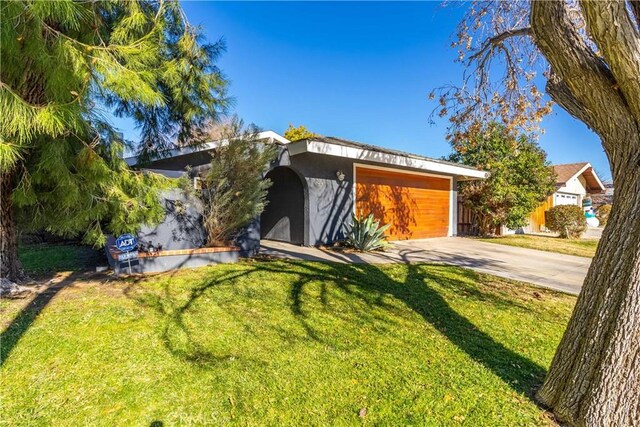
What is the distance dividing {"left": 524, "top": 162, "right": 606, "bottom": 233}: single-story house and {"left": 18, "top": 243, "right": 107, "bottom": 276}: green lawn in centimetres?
2080

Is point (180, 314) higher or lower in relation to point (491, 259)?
lower

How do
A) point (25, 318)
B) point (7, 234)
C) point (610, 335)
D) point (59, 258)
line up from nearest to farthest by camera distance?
point (610, 335) < point (25, 318) < point (7, 234) < point (59, 258)

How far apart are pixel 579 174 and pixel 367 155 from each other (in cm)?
2020

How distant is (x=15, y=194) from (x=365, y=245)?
24.1ft

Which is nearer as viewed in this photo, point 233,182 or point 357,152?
point 233,182

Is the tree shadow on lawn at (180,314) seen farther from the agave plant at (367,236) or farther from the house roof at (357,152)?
the house roof at (357,152)

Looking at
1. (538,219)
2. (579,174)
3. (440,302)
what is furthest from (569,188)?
(440,302)

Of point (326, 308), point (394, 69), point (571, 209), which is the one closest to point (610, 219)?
point (326, 308)

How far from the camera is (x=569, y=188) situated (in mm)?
21250

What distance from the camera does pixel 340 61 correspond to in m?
11.7

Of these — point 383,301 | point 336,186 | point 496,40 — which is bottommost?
point 383,301

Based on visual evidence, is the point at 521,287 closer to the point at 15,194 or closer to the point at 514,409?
the point at 514,409

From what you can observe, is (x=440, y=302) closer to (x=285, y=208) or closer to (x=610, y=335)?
Result: (x=610, y=335)

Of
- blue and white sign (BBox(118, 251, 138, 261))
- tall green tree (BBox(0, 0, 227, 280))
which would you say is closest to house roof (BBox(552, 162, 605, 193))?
tall green tree (BBox(0, 0, 227, 280))
